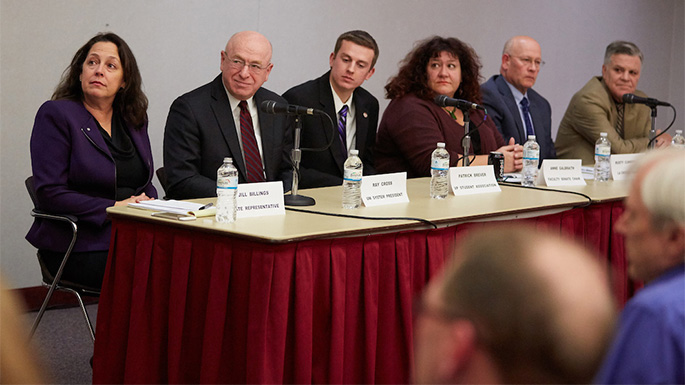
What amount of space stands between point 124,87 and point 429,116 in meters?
1.54

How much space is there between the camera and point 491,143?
4.31 meters

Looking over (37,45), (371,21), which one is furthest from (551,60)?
(37,45)

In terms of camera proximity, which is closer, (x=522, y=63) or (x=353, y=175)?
(x=353, y=175)

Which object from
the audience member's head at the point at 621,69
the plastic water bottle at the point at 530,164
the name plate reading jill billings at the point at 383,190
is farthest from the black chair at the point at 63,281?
the audience member's head at the point at 621,69

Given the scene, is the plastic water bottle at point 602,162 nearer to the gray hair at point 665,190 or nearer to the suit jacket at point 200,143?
the suit jacket at point 200,143

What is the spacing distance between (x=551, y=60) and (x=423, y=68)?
324cm

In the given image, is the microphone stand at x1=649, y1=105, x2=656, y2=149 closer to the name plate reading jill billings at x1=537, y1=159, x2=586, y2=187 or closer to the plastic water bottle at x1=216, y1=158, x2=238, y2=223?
the name plate reading jill billings at x1=537, y1=159, x2=586, y2=187

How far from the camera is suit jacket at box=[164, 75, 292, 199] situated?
3.35m

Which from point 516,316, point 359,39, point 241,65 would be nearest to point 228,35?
point 359,39

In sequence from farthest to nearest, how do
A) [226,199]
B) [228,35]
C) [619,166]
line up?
[228,35], [619,166], [226,199]

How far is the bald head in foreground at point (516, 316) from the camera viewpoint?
79cm

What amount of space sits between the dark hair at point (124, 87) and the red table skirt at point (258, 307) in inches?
37.2

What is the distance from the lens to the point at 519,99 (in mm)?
4910

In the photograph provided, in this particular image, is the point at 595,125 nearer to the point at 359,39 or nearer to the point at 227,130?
the point at 359,39
